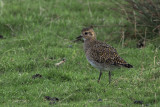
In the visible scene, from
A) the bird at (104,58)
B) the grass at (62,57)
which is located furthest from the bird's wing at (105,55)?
the grass at (62,57)

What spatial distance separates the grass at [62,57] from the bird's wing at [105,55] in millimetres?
461

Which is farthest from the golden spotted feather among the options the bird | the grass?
the grass

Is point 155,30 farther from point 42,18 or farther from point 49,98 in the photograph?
point 49,98

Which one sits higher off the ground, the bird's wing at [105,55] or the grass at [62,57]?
the bird's wing at [105,55]

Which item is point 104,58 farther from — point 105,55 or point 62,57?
point 62,57

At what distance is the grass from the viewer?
7.48 meters

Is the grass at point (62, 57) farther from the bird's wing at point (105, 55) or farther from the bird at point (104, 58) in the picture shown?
the bird's wing at point (105, 55)

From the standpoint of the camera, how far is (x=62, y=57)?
406 inches

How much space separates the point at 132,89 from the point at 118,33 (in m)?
4.40

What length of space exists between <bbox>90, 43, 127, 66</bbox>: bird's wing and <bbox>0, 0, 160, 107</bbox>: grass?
0.46 metres

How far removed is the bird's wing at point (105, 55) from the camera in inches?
318

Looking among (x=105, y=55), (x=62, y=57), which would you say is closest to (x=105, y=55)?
(x=105, y=55)

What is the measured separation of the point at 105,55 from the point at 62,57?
7.76 feet

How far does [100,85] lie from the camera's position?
803cm
